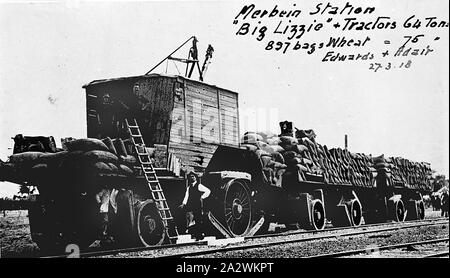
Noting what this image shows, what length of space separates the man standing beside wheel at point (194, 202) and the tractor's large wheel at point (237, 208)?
60 centimetres

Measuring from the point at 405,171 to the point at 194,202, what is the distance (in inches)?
418

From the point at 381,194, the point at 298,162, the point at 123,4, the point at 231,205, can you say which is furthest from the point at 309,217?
the point at 123,4

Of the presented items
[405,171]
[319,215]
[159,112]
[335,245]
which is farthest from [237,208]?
[405,171]

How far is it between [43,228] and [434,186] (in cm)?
1520

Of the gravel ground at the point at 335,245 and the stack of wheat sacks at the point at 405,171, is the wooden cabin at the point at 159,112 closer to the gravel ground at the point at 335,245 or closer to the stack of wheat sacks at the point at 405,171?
the gravel ground at the point at 335,245

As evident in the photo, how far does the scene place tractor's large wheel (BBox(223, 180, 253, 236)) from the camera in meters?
12.7

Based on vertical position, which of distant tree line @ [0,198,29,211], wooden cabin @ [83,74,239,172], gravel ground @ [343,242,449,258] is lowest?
gravel ground @ [343,242,449,258]

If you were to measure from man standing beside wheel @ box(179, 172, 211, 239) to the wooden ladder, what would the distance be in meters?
0.46

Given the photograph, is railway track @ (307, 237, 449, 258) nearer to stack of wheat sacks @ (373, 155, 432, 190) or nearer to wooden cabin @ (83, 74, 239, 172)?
wooden cabin @ (83, 74, 239, 172)

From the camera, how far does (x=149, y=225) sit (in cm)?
1101

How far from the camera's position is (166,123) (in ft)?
39.1

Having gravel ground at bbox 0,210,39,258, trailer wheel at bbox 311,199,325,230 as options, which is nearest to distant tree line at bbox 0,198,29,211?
gravel ground at bbox 0,210,39,258

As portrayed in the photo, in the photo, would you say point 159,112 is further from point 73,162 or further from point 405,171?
point 405,171
